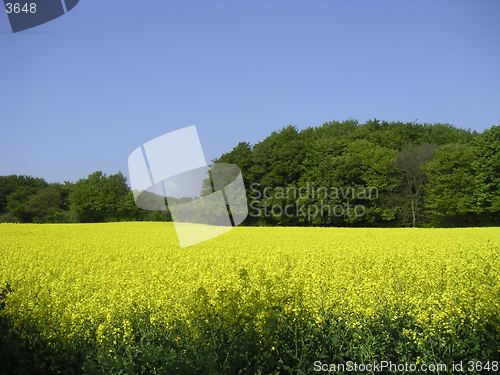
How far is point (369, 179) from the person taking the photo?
45.3 m

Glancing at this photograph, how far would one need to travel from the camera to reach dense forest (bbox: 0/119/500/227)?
41.8 m

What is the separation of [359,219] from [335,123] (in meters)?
24.2

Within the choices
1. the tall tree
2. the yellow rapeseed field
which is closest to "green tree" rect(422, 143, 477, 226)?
the tall tree

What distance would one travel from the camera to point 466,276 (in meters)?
7.67

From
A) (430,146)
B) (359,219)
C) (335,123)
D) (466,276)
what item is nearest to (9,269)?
(466,276)

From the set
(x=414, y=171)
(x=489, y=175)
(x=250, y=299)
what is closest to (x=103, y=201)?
(x=414, y=171)

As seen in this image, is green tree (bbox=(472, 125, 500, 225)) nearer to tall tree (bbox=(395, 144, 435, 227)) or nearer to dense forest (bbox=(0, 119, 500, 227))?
dense forest (bbox=(0, 119, 500, 227))

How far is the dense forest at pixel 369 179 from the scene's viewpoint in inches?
1644

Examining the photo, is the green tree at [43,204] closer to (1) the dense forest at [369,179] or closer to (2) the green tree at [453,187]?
(1) the dense forest at [369,179]

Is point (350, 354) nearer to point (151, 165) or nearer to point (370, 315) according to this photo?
point (370, 315)

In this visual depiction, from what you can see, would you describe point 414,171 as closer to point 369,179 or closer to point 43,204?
point 369,179

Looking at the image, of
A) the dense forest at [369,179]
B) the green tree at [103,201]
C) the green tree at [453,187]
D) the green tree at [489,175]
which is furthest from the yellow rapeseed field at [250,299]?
the green tree at [103,201]

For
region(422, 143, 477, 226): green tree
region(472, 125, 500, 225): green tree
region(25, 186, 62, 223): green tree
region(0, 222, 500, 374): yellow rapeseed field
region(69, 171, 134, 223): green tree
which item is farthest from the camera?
region(25, 186, 62, 223): green tree

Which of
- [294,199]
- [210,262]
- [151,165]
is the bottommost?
[294,199]
